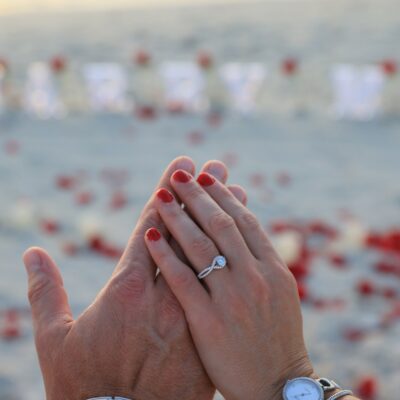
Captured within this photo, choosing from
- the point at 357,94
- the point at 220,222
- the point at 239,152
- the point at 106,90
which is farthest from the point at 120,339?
the point at 106,90

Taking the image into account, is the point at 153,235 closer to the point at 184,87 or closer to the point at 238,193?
the point at 238,193

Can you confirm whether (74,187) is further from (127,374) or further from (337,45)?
(337,45)

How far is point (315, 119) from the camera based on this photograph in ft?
21.1

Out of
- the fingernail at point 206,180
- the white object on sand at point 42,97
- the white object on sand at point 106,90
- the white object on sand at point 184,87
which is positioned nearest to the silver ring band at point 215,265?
the fingernail at point 206,180

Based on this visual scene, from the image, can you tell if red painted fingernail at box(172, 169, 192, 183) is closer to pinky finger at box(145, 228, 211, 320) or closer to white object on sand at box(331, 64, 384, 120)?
pinky finger at box(145, 228, 211, 320)

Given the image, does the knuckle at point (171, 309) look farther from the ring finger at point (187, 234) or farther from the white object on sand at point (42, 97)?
the white object on sand at point (42, 97)

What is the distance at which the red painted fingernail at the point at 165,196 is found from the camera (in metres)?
1.69

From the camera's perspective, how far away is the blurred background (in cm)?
344

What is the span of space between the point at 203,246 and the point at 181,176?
204 mm

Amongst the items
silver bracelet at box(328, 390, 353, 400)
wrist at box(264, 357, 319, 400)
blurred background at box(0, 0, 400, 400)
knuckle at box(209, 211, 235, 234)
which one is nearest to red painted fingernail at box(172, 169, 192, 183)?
knuckle at box(209, 211, 235, 234)

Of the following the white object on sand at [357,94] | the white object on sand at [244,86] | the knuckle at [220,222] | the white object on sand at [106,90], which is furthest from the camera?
the white object on sand at [106,90]

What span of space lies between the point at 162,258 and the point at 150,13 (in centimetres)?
1100

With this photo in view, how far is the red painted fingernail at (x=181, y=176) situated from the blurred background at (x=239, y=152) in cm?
152

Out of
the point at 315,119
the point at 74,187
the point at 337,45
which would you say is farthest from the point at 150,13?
the point at 74,187
